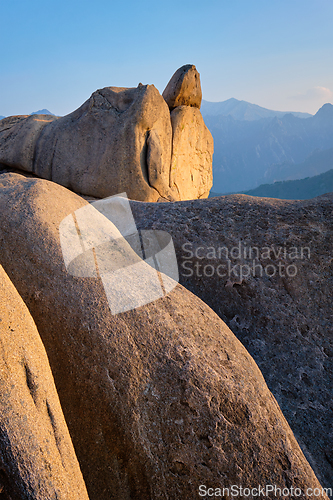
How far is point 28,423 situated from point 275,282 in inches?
114

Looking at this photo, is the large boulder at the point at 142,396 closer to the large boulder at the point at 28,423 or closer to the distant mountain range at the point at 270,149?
the large boulder at the point at 28,423

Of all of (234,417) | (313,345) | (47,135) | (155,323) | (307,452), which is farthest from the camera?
(47,135)

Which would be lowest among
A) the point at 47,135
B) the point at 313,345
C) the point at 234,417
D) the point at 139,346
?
the point at 313,345

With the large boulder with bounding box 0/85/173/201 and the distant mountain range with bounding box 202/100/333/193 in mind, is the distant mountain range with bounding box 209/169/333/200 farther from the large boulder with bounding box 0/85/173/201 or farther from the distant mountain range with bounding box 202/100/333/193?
the distant mountain range with bounding box 202/100/333/193

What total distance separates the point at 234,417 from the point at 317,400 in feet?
4.45

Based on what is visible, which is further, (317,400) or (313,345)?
(313,345)

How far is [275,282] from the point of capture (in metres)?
3.92

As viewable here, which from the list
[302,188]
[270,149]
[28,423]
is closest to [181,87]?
[28,423]

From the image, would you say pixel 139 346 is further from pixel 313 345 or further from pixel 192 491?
pixel 313 345

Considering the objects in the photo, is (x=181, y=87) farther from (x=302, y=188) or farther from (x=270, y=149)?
(x=270, y=149)

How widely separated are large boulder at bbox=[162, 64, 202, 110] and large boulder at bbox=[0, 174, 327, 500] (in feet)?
29.4

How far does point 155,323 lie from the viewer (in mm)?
2480

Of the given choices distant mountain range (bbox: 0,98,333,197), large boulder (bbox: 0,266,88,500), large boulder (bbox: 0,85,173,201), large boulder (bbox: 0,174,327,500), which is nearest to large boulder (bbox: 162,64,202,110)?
large boulder (bbox: 0,85,173,201)

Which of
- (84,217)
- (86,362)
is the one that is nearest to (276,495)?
(86,362)
